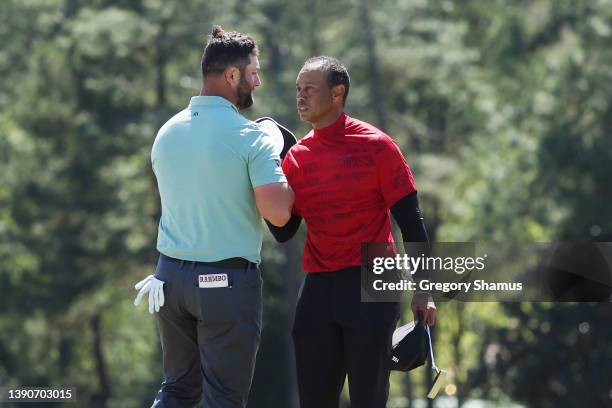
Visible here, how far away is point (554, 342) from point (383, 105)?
6.58m

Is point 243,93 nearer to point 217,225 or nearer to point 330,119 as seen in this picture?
point 330,119

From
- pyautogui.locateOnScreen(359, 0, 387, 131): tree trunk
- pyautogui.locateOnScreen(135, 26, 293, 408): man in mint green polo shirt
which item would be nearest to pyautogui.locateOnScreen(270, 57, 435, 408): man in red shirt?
pyautogui.locateOnScreen(135, 26, 293, 408): man in mint green polo shirt

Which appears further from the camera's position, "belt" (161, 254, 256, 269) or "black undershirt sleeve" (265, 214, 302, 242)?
"black undershirt sleeve" (265, 214, 302, 242)

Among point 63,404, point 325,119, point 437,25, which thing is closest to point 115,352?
point 63,404

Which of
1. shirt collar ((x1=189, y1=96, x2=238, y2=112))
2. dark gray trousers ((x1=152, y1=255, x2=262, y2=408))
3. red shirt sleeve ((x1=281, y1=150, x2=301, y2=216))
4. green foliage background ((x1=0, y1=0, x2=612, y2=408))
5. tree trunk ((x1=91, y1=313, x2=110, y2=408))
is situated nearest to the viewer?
dark gray trousers ((x1=152, y1=255, x2=262, y2=408))

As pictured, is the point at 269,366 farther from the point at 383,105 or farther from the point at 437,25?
the point at 437,25

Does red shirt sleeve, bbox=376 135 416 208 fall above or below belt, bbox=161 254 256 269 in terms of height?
above

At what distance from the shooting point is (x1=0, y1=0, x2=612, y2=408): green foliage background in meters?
20.7

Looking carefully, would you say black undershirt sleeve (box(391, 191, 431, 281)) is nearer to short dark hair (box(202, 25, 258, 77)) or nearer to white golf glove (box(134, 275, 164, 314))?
short dark hair (box(202, 25, 258, 77))

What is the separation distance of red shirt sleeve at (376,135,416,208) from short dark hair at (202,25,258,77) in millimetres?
678

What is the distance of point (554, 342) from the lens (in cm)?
2052

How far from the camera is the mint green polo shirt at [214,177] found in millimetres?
4281

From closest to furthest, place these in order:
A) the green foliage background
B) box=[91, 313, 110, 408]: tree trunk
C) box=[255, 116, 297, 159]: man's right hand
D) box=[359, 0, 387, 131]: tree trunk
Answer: box=[255, 116, 297, 159]: man's right hand < the green foliage background < box=[359, 0, 387, 131]: tree trunk < box=[91, 313, 110, 408]: tree trunk

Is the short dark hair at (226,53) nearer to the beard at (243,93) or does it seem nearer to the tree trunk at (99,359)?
the beard at (243,93)
